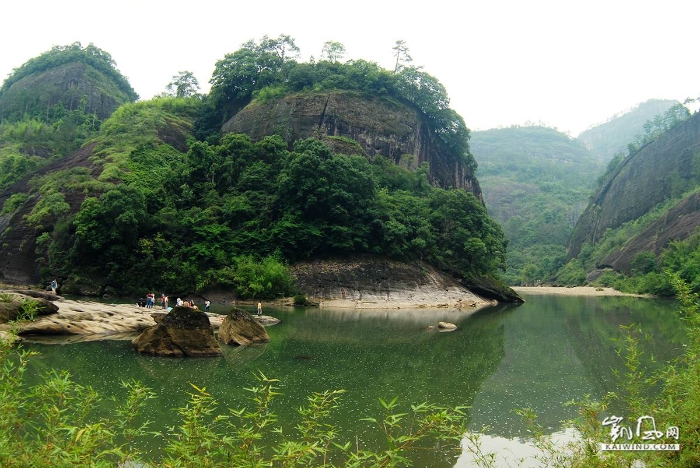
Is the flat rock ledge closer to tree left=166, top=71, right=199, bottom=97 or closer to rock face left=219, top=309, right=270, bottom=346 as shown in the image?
rock face left=219, top=309, right=270, bottom=346

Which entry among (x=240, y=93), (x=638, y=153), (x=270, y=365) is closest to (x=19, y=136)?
(x=240, y=93)

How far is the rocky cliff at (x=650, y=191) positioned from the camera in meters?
66.6

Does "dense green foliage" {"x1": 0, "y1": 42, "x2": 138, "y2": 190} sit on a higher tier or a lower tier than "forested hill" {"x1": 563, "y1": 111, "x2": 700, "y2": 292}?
higher

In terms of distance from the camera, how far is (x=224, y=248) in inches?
1688

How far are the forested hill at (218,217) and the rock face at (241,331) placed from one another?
702 inches

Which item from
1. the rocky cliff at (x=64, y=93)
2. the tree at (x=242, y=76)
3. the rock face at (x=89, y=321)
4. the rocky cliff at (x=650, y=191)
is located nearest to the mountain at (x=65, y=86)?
the rocky cliff at (x=64, y=93)

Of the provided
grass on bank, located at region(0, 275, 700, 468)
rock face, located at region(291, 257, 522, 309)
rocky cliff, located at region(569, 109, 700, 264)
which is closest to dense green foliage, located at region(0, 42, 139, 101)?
rock face, located at region(291, 257, 522, 309)

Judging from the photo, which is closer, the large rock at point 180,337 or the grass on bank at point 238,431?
the grass on bank at point 238,431

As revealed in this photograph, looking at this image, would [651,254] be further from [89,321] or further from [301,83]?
[89,321]

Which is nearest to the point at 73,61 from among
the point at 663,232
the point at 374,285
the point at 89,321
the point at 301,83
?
the point at 301,83

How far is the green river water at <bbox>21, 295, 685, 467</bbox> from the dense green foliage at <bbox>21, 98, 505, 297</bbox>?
16666 mm

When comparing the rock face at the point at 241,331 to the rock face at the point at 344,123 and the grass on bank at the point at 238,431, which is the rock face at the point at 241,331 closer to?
the grass on bank at the point at 238,431

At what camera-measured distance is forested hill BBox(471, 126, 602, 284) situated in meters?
110

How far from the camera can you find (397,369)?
53.2 feet
